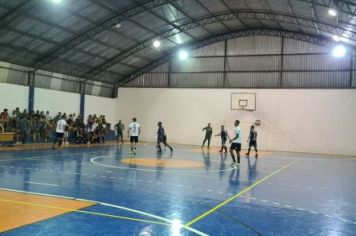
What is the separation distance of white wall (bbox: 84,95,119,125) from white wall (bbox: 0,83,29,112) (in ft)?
26.7

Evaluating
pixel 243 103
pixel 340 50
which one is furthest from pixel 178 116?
pixel 340 50

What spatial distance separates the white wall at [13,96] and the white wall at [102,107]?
813cm

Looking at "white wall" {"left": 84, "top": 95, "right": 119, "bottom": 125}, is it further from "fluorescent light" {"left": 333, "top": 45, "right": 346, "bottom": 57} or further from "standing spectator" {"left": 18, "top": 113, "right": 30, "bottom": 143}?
"fluorescent light" {"left": 333, "top": 45, "right": 346, "bottom": 57}

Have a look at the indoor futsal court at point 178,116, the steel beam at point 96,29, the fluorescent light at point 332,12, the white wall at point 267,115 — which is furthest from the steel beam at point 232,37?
the steel beam at point 96,29

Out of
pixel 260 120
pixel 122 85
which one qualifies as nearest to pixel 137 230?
pixel 260 120

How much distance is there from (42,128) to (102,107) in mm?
11491

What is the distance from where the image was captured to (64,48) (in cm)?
3131

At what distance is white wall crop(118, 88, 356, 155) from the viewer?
3372cm

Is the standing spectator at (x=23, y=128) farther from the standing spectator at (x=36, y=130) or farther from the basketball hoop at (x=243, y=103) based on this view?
the basketball hoop at (x=243, y=103)

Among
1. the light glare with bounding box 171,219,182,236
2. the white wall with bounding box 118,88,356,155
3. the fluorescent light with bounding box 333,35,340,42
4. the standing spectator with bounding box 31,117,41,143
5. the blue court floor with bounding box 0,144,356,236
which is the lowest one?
the light glare with bounding box 171,219,182,236

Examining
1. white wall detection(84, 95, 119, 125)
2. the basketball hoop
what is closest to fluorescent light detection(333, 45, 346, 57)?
the basketball hoop

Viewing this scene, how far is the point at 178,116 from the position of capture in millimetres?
40156

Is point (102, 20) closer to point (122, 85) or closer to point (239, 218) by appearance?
point (122, 85)

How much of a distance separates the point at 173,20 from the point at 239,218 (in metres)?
26.2
